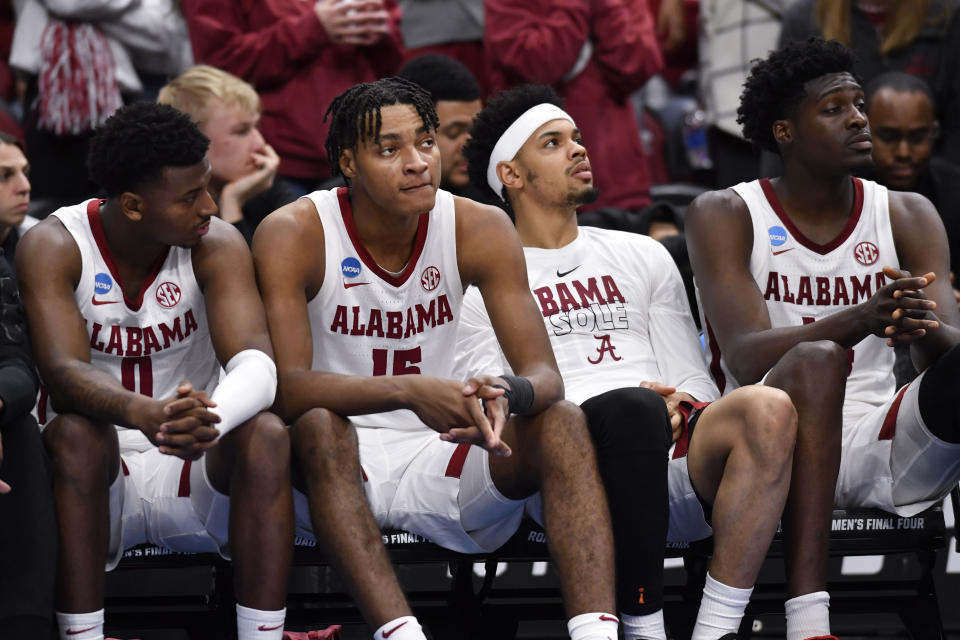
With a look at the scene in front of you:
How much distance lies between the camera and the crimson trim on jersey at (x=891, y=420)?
12.8 feet

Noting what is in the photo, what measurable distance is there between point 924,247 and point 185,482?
2349mm

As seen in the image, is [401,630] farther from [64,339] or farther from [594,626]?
[64,339]

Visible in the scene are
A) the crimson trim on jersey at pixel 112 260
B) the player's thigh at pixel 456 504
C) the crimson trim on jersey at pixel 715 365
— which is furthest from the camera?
the crimson trim on jersey at pixel 715 365

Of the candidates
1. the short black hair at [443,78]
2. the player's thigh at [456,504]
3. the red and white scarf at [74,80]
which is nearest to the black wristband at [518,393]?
the player's thigh at [456,504]

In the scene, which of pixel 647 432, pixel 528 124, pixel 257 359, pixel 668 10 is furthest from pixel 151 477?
pixel 668 10

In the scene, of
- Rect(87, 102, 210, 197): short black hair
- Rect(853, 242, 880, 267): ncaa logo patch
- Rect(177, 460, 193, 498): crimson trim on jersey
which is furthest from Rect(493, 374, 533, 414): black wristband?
Rect(853, 242, 880, 267): ncaa logo patch

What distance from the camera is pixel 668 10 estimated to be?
7.00 m

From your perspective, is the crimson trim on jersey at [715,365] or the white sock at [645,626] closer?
the white sock at [645,626]

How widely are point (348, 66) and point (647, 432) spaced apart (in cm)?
262

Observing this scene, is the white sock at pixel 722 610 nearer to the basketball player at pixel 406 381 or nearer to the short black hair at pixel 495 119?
the basketball player at pixel 406 381

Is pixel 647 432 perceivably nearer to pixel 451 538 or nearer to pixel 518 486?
pixel 518 486

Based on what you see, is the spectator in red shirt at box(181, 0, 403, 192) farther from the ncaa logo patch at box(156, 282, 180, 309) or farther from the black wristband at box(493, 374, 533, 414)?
the black wristband at box(493, 374, 533, 414)

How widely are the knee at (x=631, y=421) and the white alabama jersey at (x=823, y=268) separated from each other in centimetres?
77

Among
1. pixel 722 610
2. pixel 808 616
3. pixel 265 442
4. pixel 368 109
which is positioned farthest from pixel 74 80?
pixel 808 616
